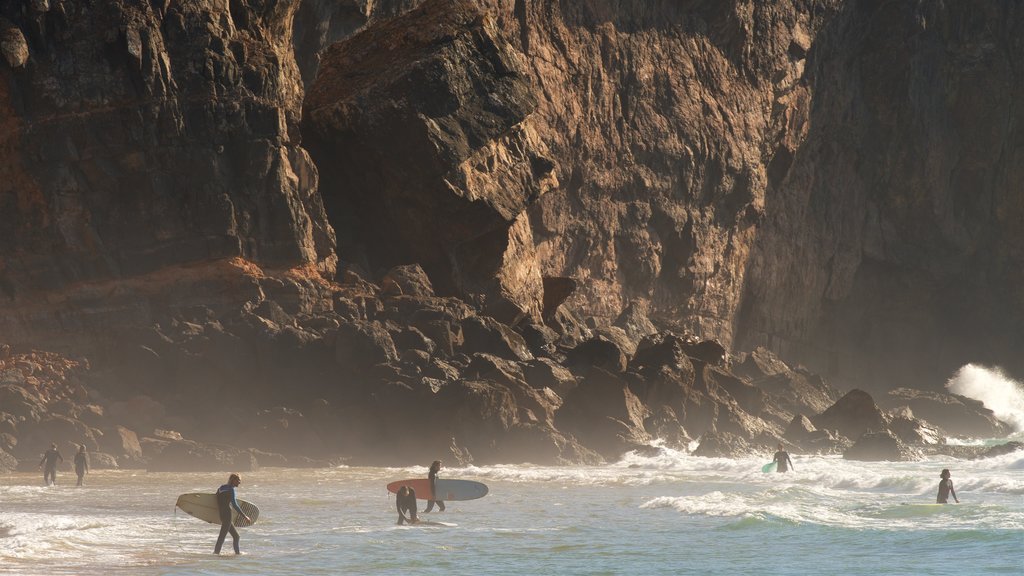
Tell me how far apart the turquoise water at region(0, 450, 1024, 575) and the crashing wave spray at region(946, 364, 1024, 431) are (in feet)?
157

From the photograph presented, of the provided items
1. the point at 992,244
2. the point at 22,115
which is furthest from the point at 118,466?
the point at 992,244

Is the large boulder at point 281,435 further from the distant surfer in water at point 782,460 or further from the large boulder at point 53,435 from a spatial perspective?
the distant surfer in water at point 782,460

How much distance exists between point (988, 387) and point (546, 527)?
2484 inches

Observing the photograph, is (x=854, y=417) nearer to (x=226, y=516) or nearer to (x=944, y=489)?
(x=944, y=489)

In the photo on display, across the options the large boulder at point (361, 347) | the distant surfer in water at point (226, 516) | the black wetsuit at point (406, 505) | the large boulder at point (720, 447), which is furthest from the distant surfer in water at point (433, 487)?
the large boulder at point (720, 447)

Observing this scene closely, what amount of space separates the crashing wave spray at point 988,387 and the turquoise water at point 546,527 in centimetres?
4777

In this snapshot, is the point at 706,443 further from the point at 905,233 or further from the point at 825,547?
the point at 905,233

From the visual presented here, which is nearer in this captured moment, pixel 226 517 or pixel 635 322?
pixel 226 517

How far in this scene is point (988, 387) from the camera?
80.7 meters

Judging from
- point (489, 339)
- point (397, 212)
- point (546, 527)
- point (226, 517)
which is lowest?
point (546, 527)

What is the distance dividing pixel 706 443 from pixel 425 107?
1482 cm

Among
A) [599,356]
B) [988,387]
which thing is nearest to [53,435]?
[599,356]

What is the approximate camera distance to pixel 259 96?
43906 millimetres

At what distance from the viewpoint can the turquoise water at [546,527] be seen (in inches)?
741
